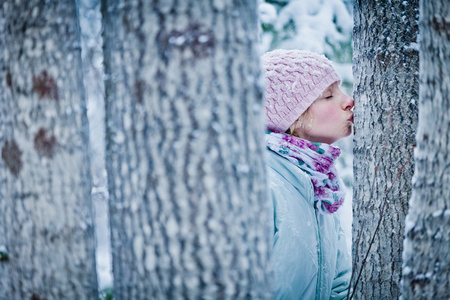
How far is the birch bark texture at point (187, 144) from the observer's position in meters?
1.05

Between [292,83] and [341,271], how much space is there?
1.52m

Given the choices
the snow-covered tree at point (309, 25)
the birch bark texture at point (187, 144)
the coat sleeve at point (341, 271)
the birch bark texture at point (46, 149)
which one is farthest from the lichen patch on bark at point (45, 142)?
the snow-covered tree at point (309, 25)

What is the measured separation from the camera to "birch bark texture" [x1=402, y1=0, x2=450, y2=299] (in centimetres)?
125

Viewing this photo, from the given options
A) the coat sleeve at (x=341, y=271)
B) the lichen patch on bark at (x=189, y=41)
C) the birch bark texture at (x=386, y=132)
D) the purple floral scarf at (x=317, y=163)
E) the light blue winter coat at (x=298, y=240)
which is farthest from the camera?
the coat sleeve at (x=341, y=271)

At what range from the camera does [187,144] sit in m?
1.06

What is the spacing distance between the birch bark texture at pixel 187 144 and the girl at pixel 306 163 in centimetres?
109

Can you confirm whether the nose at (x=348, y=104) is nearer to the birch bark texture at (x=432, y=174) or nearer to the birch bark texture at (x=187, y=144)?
the birch bark texture at (x=432, y=174)

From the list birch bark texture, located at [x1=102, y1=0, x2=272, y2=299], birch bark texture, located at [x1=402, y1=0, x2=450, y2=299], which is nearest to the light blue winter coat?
birch bark texture, located at [x1=402, y1=0, x2=450, y2=299]

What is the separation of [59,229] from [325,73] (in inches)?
79.2

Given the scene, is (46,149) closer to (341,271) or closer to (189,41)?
(189,41)

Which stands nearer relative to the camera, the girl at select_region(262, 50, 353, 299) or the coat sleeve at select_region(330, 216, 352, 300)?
the girl at select_region(262, 50, 353, 299)

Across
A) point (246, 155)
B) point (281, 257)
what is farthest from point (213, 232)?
point (281, 257)

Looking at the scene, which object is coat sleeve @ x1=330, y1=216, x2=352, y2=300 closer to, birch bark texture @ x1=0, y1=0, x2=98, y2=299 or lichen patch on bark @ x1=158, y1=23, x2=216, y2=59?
birch bark texture @ x1=0, y1=0, x2=98, y2=299

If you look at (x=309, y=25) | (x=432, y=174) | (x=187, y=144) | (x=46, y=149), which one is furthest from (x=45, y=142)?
(x=309, y=25)
